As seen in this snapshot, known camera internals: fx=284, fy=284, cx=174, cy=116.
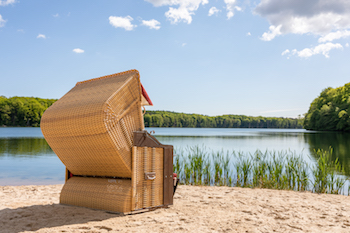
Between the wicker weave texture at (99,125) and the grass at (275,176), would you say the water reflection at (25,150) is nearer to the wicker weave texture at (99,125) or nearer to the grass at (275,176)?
the grass at (275,176)

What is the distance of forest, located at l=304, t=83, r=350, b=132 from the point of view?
4419 cm

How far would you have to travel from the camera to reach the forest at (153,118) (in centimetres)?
6756

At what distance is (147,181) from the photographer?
4359mm

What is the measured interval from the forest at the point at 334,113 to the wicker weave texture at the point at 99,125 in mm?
45637

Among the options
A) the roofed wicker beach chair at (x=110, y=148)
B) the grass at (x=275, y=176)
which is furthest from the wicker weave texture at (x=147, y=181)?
the grass at (x=275, y=176)

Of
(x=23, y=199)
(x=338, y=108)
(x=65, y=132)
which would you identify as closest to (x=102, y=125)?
(x=65, y=132)

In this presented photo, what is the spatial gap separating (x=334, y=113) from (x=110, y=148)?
50909 millimetres

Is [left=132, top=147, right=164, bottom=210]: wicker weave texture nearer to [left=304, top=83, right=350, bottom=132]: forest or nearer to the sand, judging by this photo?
the sand

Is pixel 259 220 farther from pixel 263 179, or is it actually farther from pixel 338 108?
pixel 338 108

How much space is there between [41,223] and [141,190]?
55.7 inches

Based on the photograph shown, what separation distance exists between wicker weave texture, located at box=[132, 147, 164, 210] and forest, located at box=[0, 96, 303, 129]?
52.3m

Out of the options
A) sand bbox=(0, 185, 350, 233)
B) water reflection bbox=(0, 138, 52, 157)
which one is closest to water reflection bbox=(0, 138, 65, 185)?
water reflection bbox=(0, 138, 52, 157)

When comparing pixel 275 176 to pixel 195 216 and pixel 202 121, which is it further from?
pixel 202 121

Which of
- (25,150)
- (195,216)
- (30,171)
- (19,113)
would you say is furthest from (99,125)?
(19,113)
